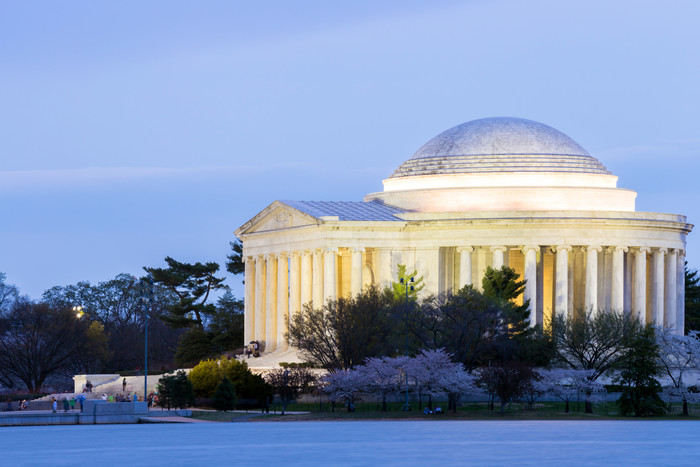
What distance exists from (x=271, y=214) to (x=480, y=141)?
64.0 ft

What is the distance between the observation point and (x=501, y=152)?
138625mm

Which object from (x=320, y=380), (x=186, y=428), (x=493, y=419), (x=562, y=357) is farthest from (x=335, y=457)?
(x=562, y=357)

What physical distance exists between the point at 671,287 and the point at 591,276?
9.36 m

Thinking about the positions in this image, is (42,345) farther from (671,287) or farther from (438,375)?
(438,375)

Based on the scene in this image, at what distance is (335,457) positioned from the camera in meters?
60.9

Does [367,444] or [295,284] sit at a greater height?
[295,284]

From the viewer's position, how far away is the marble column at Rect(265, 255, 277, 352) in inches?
5472

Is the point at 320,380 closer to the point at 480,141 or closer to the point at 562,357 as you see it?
the point at 562,357

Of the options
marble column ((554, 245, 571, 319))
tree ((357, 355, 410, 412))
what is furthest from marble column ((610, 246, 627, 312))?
tree ((357, 355, 410, 412))

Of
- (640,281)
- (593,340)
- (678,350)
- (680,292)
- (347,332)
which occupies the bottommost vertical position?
(678,350)

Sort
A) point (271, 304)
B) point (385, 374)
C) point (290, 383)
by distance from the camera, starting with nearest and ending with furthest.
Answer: point (385, 374) → point (290, 383) → point (271, 304)

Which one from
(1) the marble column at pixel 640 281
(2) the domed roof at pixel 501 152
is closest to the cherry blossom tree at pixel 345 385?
(1) the marble column at pixel 640 281

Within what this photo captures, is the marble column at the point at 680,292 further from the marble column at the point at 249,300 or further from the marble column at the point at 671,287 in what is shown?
the marble column at the point at 249,300

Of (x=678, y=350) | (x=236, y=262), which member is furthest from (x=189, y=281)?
(x=678, y=350)
